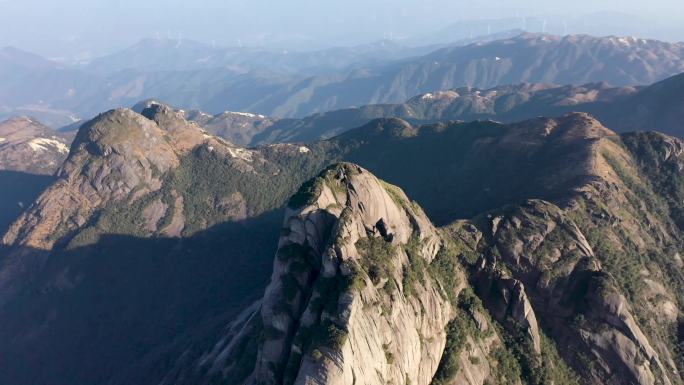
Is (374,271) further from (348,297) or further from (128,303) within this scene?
(128,303)

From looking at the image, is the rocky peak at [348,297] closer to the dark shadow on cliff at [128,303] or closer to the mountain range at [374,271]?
the mountain range at [374,271]

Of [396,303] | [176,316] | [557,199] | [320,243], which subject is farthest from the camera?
[176,316]

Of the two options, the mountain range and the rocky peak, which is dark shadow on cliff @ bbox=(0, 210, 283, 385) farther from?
the rocky peak

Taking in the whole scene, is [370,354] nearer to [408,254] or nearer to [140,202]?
[408,254]

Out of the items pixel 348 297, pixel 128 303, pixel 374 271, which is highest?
pixel 348 297

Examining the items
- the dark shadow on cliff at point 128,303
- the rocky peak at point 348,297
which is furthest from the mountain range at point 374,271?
the dark shadow on cliff at point 128,303

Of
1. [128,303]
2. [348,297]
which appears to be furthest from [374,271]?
[128,303]

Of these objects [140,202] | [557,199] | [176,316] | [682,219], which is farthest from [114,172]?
[682,219]

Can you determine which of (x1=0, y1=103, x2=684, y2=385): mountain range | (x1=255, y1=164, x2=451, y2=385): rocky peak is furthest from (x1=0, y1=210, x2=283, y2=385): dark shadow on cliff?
(x1=255, y1=164, x2=451, y2=385): rocky peak
